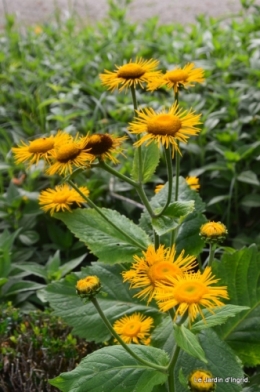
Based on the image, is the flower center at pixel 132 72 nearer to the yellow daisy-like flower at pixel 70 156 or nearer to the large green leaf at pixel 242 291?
the yellow daisy-like flower at pixel 70 156

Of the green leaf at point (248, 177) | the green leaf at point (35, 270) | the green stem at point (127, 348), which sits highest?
the green stem at point (127, 348)

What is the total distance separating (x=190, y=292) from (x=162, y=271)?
3.2 inches

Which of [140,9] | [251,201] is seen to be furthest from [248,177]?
[140,9]

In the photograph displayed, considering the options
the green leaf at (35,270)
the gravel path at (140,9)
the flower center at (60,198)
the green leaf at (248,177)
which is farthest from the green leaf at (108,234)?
the gravel path at (140,9)

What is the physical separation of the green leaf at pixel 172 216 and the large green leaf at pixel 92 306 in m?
0.23

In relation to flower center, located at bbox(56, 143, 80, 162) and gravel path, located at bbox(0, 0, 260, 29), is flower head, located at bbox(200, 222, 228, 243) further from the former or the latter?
gravel path, located at bbox(0, 0, 260, 29)

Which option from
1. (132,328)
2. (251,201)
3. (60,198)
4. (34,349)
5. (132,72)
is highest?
(132,72)

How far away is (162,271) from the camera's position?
897 millimetres

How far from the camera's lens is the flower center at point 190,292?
82 centimetres

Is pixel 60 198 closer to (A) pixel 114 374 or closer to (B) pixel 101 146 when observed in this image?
(B) pixel 101 146

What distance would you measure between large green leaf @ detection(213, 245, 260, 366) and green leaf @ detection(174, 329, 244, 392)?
0.11 meters

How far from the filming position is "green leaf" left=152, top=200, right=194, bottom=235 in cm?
105

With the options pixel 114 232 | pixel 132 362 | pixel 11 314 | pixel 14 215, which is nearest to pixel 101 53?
pixel 14 215

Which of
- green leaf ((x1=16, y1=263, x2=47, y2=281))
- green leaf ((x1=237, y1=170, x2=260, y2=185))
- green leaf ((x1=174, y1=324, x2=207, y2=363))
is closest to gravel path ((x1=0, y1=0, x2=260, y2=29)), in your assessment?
green leaf ((x1=237, y1=170, x2=260, y2=185))
